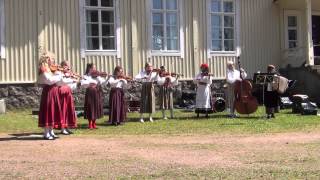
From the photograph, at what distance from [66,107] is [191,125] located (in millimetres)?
→ 3729

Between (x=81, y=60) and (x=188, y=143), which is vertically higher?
(x=81, y=60)

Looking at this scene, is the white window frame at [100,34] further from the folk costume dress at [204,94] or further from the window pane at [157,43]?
the folk costume dress at [204,94]

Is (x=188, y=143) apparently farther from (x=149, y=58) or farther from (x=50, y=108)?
(x=149, y=58)

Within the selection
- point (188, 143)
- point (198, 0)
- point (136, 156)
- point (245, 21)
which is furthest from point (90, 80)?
point (245, 21)

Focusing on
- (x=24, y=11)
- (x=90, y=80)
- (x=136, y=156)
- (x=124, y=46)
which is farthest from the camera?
(x=124, y=46)

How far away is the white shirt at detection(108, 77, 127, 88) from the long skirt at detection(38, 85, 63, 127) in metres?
2.91

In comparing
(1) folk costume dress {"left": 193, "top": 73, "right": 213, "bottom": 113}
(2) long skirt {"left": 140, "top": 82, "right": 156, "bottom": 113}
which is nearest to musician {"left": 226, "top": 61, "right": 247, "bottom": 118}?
(1) folk costume dress {"left": 193, "top": 73, "right": 213, "bottom": 113}

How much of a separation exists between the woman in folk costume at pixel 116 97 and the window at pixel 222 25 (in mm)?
7801

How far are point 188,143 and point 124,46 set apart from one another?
9490 millimetres

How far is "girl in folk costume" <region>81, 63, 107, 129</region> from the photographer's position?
13992 mm

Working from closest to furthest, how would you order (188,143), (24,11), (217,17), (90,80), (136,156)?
(136,156) → (188,143) → (90,80) → (24,11) → (217,17)

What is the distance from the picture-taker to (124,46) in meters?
20.4

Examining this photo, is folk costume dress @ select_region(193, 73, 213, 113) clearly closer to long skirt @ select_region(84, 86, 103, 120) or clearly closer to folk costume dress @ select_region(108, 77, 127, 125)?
folk costume dress @ select_region(108, 77, 127, 125)

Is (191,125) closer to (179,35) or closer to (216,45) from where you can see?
(179,35)
